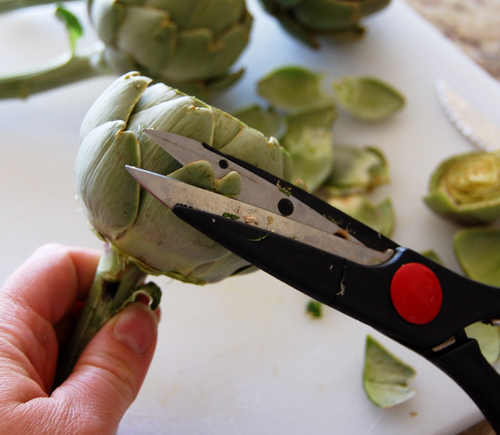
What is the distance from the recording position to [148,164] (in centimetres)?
41

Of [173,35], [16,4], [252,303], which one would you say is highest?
[173,35]

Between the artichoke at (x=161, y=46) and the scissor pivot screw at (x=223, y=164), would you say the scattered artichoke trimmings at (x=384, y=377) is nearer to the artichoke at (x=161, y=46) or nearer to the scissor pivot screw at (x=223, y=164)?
the scissor pivot screw at (x=223, y=164)

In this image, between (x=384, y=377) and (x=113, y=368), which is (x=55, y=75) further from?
(x=384, y=377)

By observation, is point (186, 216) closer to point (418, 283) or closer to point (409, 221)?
point (418, 283)

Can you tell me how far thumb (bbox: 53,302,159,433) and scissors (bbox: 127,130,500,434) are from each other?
0.47 ft

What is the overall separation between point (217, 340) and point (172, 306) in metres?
0.07

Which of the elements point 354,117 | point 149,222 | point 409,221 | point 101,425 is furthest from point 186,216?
point 354,117

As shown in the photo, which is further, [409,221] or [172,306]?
[409,221]

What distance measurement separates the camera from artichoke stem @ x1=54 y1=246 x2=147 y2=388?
0.50 meters

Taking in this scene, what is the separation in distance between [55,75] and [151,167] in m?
0.49

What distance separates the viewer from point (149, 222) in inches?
16.4

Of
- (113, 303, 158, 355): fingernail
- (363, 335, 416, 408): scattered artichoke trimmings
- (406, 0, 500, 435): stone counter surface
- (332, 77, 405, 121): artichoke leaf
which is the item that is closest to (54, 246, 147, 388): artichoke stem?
(113, 303, 158, 355): fingernail

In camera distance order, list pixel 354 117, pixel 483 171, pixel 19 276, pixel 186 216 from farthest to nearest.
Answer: pixel 354 117 < pixel 483 171 < pixel 19 276 < pixel 186 216

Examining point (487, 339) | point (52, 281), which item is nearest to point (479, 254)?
point (487, 339)
